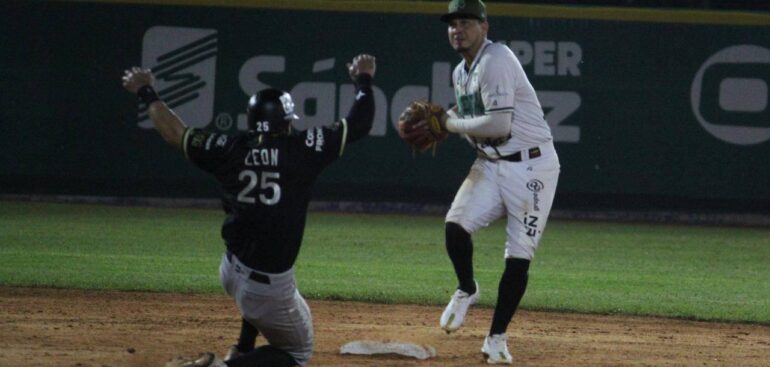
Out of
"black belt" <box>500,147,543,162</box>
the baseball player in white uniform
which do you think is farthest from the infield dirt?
"black belt" <box>500,147,543,162</box>

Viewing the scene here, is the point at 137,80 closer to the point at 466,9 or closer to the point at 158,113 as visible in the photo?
the point at 158,113

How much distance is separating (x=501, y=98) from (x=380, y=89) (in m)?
9.38

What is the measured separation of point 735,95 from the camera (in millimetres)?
15953

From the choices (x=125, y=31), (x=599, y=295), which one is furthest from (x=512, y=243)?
(x=125, y=31)

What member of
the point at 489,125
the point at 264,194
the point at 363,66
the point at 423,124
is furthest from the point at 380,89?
the point at 264,194

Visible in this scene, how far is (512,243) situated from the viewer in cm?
702

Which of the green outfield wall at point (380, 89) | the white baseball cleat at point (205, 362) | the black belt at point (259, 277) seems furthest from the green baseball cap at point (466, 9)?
the green outfield wall at point (380, 89)

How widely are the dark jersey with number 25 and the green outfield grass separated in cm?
396

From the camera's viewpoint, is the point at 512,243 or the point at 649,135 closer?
the point at 512,243

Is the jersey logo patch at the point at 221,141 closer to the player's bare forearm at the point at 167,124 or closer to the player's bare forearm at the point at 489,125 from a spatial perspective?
the player's bare forearm at the point at 167,124

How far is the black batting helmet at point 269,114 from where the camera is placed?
579cm

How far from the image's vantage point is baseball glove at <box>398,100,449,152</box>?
7332 mm

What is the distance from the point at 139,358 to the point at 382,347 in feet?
4.49

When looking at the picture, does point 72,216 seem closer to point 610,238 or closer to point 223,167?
point 610,238
